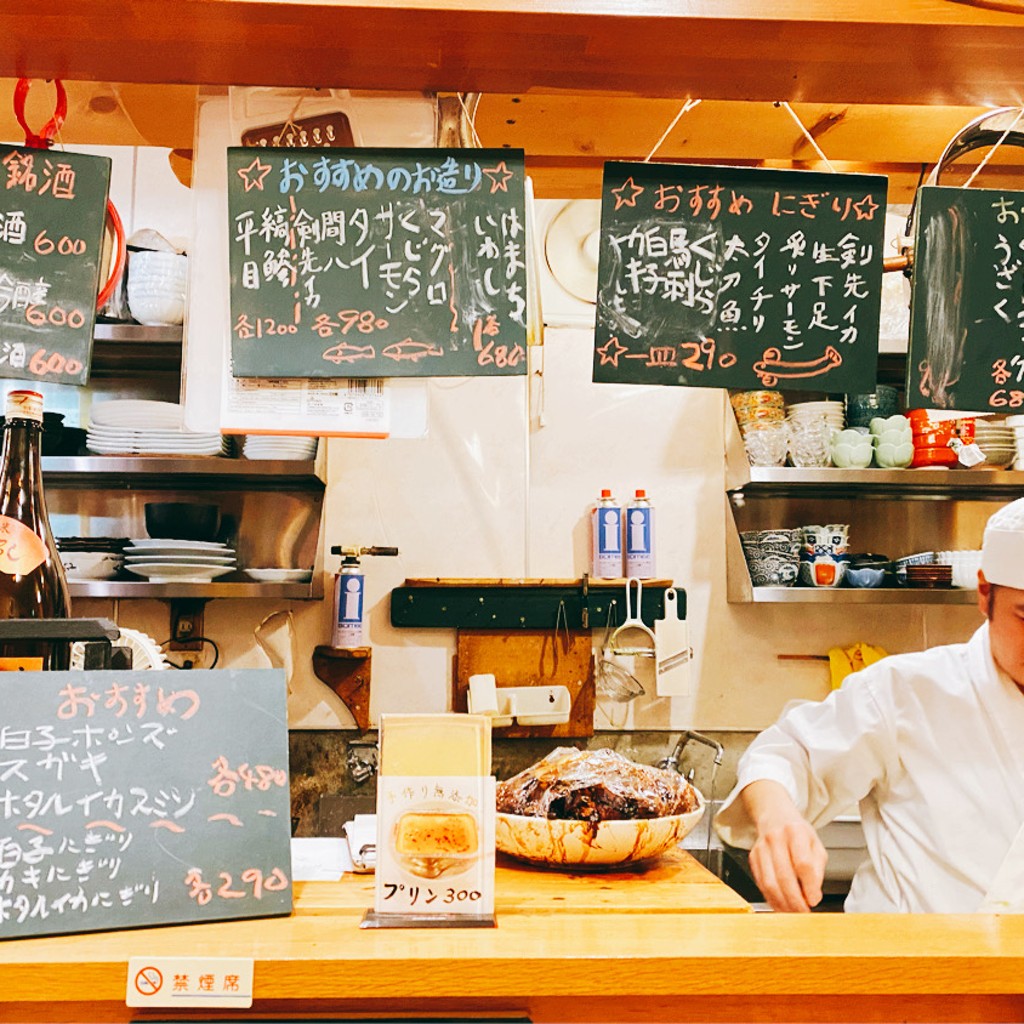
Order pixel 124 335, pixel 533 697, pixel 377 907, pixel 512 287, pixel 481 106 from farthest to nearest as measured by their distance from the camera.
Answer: pixel 533 697 < pixel 124 335 < pixel 481 106 < pixel 512 287 < pixel 377 907

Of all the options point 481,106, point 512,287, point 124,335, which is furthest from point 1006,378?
point 124,335

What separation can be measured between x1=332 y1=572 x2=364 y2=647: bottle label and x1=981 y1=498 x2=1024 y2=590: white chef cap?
2.13m

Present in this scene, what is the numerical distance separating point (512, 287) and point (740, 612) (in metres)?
2.60

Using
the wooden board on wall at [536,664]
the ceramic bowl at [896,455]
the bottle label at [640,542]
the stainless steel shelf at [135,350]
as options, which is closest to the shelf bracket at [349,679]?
the wooden board on wall at [536,664]

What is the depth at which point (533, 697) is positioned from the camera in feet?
11.5

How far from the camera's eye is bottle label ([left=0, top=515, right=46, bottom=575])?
1.37 m

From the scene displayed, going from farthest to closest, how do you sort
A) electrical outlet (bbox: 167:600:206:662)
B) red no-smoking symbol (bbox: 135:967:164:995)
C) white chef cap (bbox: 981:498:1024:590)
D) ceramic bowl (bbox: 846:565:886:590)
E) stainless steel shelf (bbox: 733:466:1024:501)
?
electrical outlet (bbox: 167:600:206:662), ceramic bowl (bbox: 846:565:886:590), stainless steel shelf (bbox: 733:466:1024:501), white chef cap (bbox: 981:498:1024:590), red no-smoking symbol (bbox: 135:967:164:995)

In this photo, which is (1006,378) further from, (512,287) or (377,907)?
(377,907)

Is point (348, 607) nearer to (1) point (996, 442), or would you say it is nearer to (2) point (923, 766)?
(2) point (923, 766)

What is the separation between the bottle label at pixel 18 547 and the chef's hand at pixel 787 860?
1.20 metres

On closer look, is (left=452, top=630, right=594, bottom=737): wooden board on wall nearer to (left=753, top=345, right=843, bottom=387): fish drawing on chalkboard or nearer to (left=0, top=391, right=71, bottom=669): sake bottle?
(left=0, top=391, right=71, bottom=669): sake bottle

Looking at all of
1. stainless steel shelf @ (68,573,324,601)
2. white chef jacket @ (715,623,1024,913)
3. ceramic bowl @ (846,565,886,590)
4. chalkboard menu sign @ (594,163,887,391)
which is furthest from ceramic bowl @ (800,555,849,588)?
chalkboard menu sign @ (594,163,887,391)

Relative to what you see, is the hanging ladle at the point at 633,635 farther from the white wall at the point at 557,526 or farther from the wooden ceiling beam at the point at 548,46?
the wooden ceiling beam at the point at 548,46

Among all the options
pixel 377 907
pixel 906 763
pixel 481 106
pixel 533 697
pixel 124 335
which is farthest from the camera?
pixel 533 697
